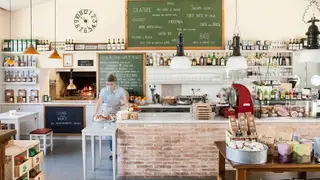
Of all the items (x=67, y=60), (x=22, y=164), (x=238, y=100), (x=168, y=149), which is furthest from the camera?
(x=67, y=60)

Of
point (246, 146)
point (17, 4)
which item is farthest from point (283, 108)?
point (17, 4)

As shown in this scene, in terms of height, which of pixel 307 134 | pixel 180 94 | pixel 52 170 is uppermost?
pixel 180 94

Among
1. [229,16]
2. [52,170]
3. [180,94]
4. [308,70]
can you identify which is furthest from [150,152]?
[308,70]

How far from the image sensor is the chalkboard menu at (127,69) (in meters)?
8.29

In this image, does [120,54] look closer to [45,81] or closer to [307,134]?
[45,81]

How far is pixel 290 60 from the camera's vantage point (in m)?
8.05

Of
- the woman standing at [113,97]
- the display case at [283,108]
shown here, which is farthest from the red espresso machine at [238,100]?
the woman standing at [113,97]

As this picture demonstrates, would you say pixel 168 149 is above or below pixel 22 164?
below

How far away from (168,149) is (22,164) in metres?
2.41

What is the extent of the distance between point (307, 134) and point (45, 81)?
6.59 m

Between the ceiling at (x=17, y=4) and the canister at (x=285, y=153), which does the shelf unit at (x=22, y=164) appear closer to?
the canister at (x=285, y=153)

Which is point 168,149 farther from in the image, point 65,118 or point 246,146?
point 65,118

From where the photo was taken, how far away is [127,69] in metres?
8.31

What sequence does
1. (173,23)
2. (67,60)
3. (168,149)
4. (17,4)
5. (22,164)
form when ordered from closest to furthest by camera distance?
(22,164)
(168,149)
(17,4)
(173,23)
(67,60)
